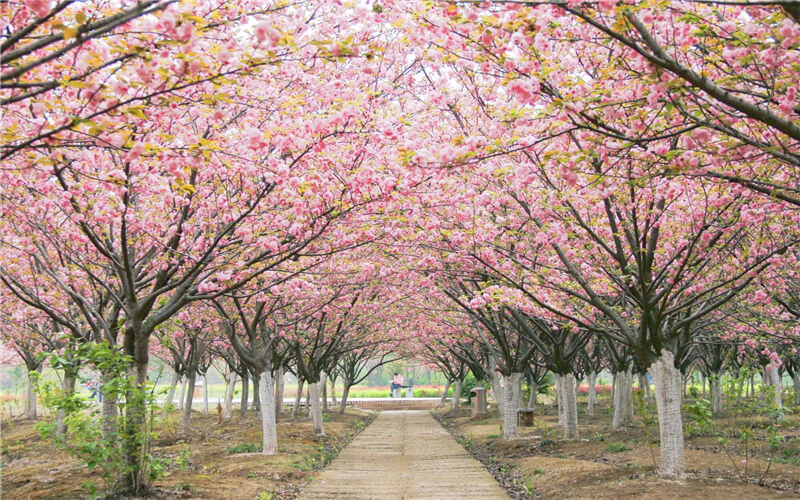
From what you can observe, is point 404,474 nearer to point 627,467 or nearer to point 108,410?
point 627,467

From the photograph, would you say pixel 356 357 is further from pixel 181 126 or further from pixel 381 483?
pixel 181 126

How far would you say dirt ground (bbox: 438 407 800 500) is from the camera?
883 centimetres

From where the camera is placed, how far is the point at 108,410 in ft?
32.6

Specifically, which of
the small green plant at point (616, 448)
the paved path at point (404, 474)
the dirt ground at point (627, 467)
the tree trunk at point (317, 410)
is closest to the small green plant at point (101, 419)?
the paved path at point (404, 474)

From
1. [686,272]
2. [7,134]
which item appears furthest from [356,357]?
[7,134]

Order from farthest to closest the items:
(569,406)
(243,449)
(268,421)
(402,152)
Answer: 1. (569,406)
2. (243,449)
3. (268,421)
4. (402,152)

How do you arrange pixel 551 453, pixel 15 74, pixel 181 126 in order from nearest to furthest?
pixel 15 74
pixel 181 126
pixel 551 453

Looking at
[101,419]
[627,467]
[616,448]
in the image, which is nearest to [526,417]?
[616,448]

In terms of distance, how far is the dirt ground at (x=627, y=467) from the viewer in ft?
29.0

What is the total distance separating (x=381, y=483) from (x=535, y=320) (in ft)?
21.7

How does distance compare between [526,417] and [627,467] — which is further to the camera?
[526,417]

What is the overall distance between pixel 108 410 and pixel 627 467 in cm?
905

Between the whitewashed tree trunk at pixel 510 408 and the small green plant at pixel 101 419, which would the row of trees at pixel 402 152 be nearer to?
the small green plant at pixel 101 419

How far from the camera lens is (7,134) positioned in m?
5.02
